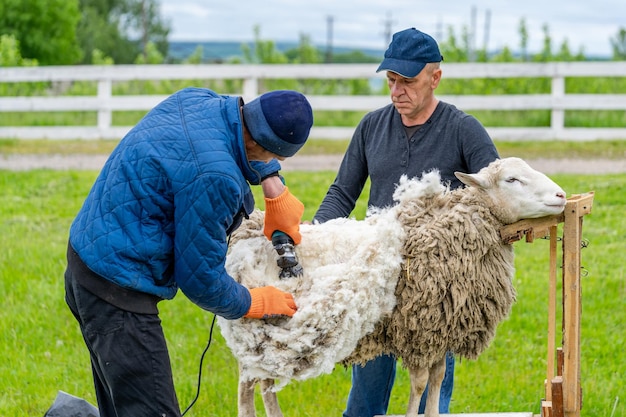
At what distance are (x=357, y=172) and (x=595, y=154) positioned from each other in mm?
8038

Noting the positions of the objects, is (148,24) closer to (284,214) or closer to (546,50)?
(546,50)

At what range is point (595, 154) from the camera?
37.0 feet

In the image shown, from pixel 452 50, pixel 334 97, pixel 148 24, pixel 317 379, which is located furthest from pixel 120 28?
pixel 317 379

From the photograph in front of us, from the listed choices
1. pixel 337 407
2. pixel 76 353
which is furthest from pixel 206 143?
pixel 76 353

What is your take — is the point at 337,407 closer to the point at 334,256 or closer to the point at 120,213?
the point at 334,256

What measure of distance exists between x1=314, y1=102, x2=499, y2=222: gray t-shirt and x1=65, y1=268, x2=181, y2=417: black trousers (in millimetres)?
1150

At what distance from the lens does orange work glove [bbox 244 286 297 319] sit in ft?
10.7

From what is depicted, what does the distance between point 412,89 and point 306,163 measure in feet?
25.5

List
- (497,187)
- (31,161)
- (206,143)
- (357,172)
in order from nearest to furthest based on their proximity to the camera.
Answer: (206,143), (497,187), (357,172), (31,161)

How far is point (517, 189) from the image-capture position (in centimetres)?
341

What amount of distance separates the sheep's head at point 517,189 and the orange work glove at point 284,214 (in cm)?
67

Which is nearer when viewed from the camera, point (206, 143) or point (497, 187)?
point (206, 143)

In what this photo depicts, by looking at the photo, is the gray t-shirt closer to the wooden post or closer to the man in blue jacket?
the wooden post

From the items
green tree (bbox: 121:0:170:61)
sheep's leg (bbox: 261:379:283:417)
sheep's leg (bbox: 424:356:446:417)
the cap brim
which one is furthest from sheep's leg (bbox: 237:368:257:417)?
green tree (bbox: 121:0:170:61)
